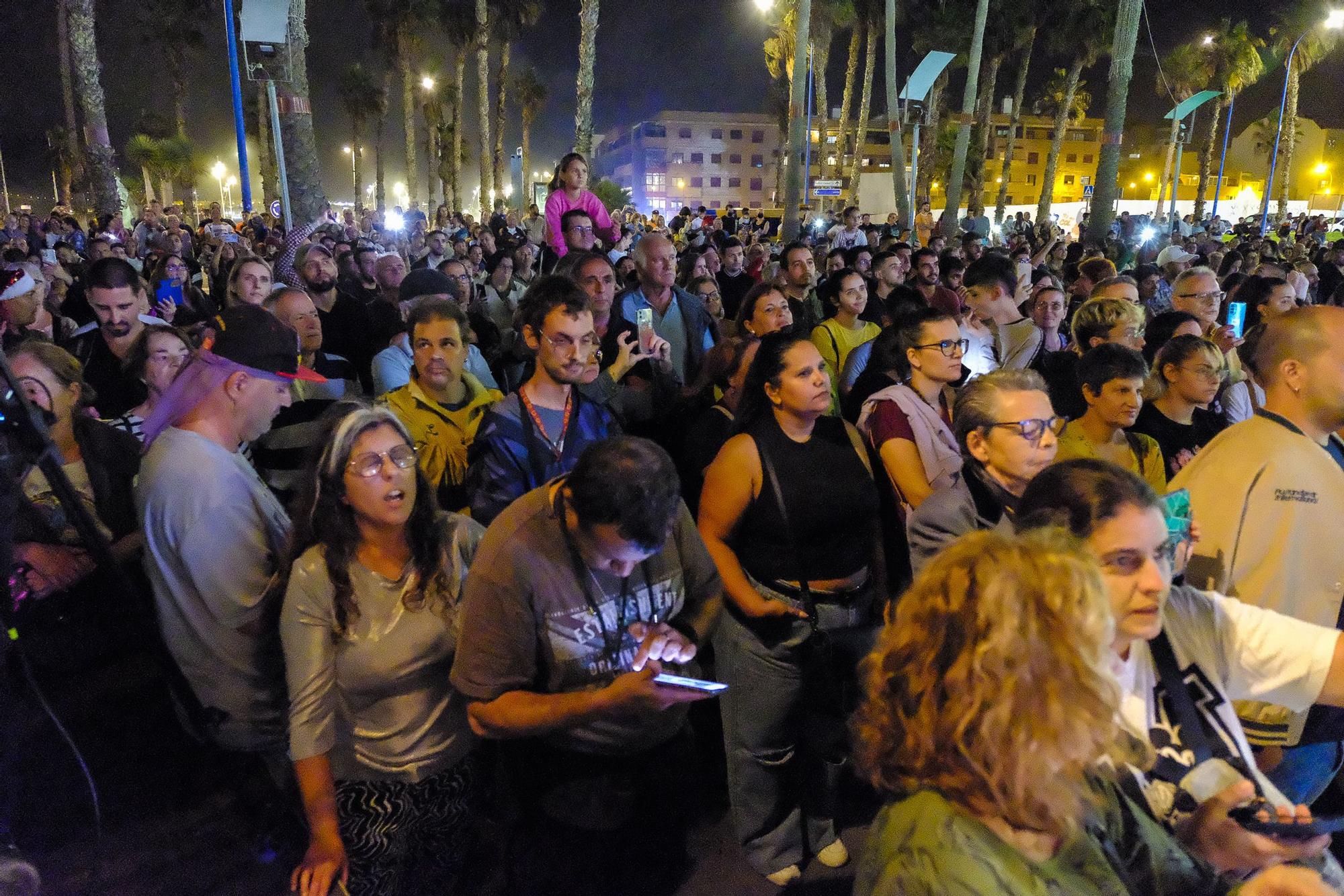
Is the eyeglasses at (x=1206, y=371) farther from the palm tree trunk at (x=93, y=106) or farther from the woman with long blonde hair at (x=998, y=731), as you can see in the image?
the palm tree trunk at (x=93, y=106)

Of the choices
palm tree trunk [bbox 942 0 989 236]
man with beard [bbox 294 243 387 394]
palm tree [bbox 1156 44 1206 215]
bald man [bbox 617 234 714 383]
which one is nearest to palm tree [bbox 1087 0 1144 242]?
palm tree trunk [bbox 942 0 989 236]

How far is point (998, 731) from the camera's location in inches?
54.3

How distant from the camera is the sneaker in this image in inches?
130

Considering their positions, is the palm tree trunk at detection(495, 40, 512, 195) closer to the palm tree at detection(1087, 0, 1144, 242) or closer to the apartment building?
the palm tree at detection(1087, 0, 1144, 242)

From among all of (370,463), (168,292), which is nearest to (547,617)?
(370,463)

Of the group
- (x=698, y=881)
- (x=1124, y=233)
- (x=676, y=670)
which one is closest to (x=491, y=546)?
(x=676, y=670)

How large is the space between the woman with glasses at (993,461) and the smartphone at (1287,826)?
3.66 ft

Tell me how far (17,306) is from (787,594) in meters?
5.61

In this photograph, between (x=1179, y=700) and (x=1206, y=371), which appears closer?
(x=1179, y=700)

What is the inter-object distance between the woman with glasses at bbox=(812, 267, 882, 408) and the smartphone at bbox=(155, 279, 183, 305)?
18.3 ft

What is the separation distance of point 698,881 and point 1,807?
7.63ft

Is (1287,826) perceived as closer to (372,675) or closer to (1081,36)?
(372,675)

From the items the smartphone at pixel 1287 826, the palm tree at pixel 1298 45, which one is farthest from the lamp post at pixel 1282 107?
the smartphone at pixel 1287 826

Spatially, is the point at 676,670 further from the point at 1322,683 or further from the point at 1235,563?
the point at 1235,563
